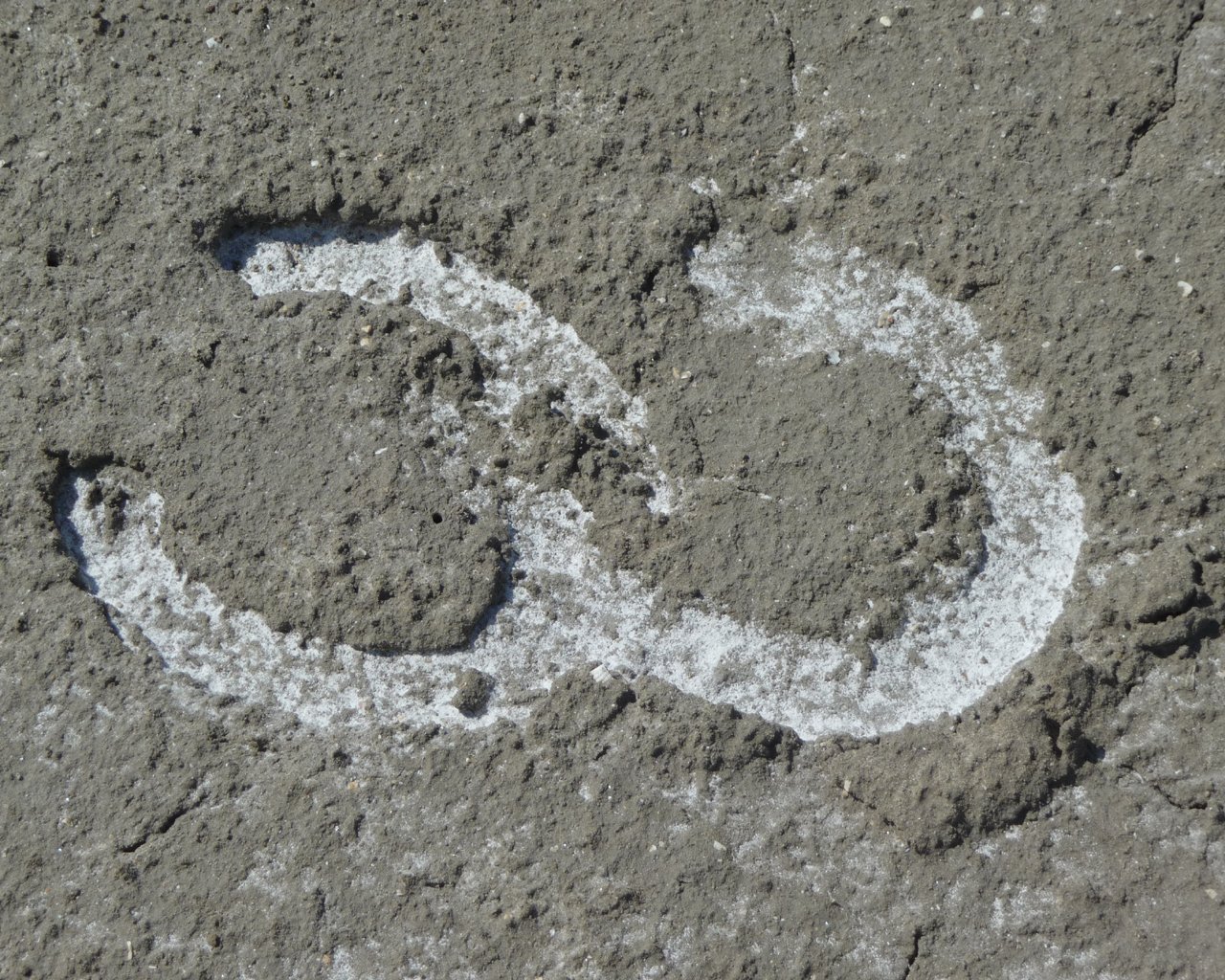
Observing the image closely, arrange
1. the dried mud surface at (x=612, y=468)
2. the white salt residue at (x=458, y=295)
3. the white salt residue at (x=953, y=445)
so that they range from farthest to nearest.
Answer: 1. the white salt residue at (x=458, y=295)
2. the white salt residue at (x=953, y=445)
3. the dried mud surface at (x=612, y=468)

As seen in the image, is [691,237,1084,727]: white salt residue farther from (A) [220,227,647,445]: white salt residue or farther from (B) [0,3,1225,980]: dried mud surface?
(A) [220,227,647,445]: white salt residue

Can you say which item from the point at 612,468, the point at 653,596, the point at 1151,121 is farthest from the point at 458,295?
the point at 1151,121

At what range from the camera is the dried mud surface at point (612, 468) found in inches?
75.8

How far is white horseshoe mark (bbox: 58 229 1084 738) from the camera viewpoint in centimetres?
204

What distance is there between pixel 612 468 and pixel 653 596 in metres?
0.27

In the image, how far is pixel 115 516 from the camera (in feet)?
7.11

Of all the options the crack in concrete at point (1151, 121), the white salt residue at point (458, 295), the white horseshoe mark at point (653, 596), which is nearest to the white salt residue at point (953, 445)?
the white horseshoe mark at point (653, 596)

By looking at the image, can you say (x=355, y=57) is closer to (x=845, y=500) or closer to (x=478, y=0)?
(x=478, y=0)

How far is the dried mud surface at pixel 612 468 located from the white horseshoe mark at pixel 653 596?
0.05 meters

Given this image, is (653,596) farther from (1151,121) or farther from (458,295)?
(1151,121)

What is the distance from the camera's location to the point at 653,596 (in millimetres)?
2084

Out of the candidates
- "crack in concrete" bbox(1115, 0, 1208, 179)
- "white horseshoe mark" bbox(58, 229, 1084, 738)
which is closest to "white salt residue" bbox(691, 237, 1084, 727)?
"white horseshoe mark" bbox(58, 229, 1084, 738)

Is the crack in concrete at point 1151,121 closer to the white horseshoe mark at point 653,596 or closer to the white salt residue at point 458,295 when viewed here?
the white horseshoe mark at point 653,596

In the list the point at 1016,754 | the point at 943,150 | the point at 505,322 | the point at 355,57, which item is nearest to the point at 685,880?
the point at 1016,754
